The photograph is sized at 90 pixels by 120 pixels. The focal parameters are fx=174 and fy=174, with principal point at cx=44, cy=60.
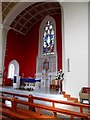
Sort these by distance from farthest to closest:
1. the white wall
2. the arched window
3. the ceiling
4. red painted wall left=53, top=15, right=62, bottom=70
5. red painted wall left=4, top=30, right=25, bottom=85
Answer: the arched window, red painted wall left=4, top=30, right=25, bottom=85, red painted wall left=53, top=15, right=62, bottom=70, the ceiling, the white wall

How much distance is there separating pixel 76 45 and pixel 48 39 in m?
6.37

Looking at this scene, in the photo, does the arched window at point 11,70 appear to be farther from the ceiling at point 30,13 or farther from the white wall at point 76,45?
the white wall at point 76,45

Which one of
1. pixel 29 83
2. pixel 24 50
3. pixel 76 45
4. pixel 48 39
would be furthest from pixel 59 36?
pixel 76 45

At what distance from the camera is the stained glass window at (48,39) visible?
13383 millimetres

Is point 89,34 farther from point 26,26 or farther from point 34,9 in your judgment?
point 26,26

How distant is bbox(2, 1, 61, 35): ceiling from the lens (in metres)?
11.6

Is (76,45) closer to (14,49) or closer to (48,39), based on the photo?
(48,39)

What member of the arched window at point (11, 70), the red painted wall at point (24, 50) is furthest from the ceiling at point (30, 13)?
the arched window at point (11, 70)

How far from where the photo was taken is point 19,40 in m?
15.2

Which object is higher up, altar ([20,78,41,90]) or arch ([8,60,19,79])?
arch ([8,60,19,79])

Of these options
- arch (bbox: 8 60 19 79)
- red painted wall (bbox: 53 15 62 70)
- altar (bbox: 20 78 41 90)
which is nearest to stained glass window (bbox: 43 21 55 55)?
red painted wall (bbox: 53 15 62 70)

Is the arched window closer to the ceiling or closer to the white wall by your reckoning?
the ceiling

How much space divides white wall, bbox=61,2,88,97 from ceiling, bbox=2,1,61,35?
4325 millimetres

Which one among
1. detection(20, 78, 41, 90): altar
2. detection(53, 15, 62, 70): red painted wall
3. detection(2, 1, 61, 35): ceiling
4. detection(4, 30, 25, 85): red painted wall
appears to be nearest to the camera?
detection(2, 1, 61, 35): ceiling
